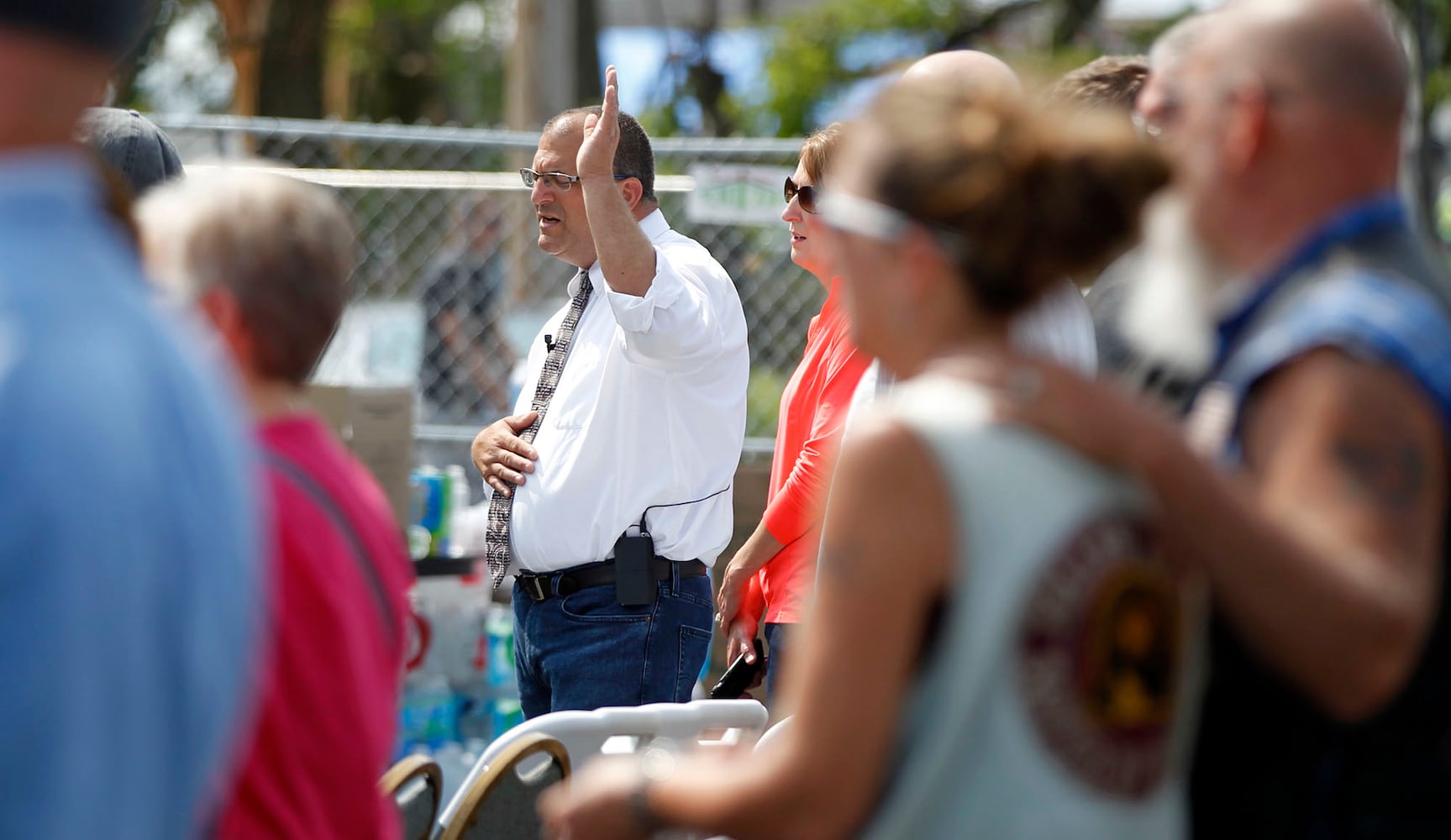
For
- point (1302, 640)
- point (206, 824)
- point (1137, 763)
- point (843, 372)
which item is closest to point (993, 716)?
point (1137, 763)

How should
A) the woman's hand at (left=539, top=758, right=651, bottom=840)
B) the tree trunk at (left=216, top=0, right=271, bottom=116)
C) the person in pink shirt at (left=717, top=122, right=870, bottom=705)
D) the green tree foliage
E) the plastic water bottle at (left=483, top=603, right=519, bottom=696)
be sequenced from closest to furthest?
the woman's hand at (left=539, top=758, right=651, bottom=840) → the person in pink shirt at (left=717, top=122, right=870, bottom=705) → the plastic water bottle at (left=483, top=603, right=519, bottom=696) → the tree trunk at (left=216, top=0, right=271, bottom=116) → the green tree foliage

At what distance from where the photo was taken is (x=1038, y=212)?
144cm

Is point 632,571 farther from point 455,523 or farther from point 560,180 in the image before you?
point 455,523

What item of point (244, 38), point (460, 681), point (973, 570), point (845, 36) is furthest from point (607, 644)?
point (845, 36)

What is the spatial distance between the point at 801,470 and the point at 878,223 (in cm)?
221

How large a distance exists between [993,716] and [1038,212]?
47 cm

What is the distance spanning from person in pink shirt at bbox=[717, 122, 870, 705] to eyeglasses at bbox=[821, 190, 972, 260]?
1.98 m

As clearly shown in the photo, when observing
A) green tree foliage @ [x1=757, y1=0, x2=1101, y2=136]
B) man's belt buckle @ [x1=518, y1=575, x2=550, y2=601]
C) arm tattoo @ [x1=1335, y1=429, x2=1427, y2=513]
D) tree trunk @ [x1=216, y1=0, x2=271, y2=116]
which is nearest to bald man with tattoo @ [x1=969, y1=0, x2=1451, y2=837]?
arm tattoo @ [x1=1335, y1=429, x2=1427, y2=513]

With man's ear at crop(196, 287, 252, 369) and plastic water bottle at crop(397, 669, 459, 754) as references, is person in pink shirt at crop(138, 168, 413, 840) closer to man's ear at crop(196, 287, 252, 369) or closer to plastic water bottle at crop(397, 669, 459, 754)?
man's ear at crop(196, 287, 252, 369)

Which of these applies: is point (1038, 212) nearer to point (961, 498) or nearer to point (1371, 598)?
point (961, 498)

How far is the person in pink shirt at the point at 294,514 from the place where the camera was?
1.59 metres

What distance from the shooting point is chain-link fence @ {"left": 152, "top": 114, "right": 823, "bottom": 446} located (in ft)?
21.1

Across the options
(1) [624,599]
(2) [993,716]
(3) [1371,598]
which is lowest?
(1) [624,599]

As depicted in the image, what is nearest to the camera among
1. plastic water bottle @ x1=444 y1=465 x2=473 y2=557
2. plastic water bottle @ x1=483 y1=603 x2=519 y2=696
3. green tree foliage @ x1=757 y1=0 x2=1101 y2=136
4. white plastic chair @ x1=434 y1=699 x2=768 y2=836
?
white plastic chair @ x1=434 y1=699 x2=768 y2=836
